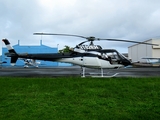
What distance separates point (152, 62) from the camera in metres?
46.6

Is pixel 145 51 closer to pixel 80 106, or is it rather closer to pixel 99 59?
pixel 99 59

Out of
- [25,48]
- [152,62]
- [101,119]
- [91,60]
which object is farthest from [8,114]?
[25,48]

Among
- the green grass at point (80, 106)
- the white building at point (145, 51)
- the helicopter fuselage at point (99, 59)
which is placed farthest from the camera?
the white building at point (145, 51)

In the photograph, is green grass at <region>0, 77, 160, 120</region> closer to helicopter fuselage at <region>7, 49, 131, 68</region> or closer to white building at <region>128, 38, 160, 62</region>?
helicopter fuselage at <region>7, 49, 131, 68</region>

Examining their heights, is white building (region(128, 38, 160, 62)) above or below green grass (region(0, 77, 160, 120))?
above

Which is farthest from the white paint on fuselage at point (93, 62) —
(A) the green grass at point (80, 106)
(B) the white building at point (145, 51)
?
(B) the white building at point (145, 51)

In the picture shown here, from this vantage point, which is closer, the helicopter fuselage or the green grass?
the green grass

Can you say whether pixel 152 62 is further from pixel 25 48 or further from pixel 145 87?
pixel 145 87

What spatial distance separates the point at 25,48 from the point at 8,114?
50.0m

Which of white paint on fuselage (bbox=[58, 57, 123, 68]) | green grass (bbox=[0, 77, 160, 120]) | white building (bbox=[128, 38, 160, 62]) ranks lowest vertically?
green grass (bbox=[0, 77, 160, 120])

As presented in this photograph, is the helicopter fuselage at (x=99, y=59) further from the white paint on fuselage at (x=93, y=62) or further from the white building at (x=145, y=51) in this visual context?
the white building at (x=145, y=51)

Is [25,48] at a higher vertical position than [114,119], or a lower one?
higher

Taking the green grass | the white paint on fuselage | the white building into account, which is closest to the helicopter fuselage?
the white paint on fuselage

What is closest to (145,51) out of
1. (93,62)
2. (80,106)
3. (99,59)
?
(99,59)
